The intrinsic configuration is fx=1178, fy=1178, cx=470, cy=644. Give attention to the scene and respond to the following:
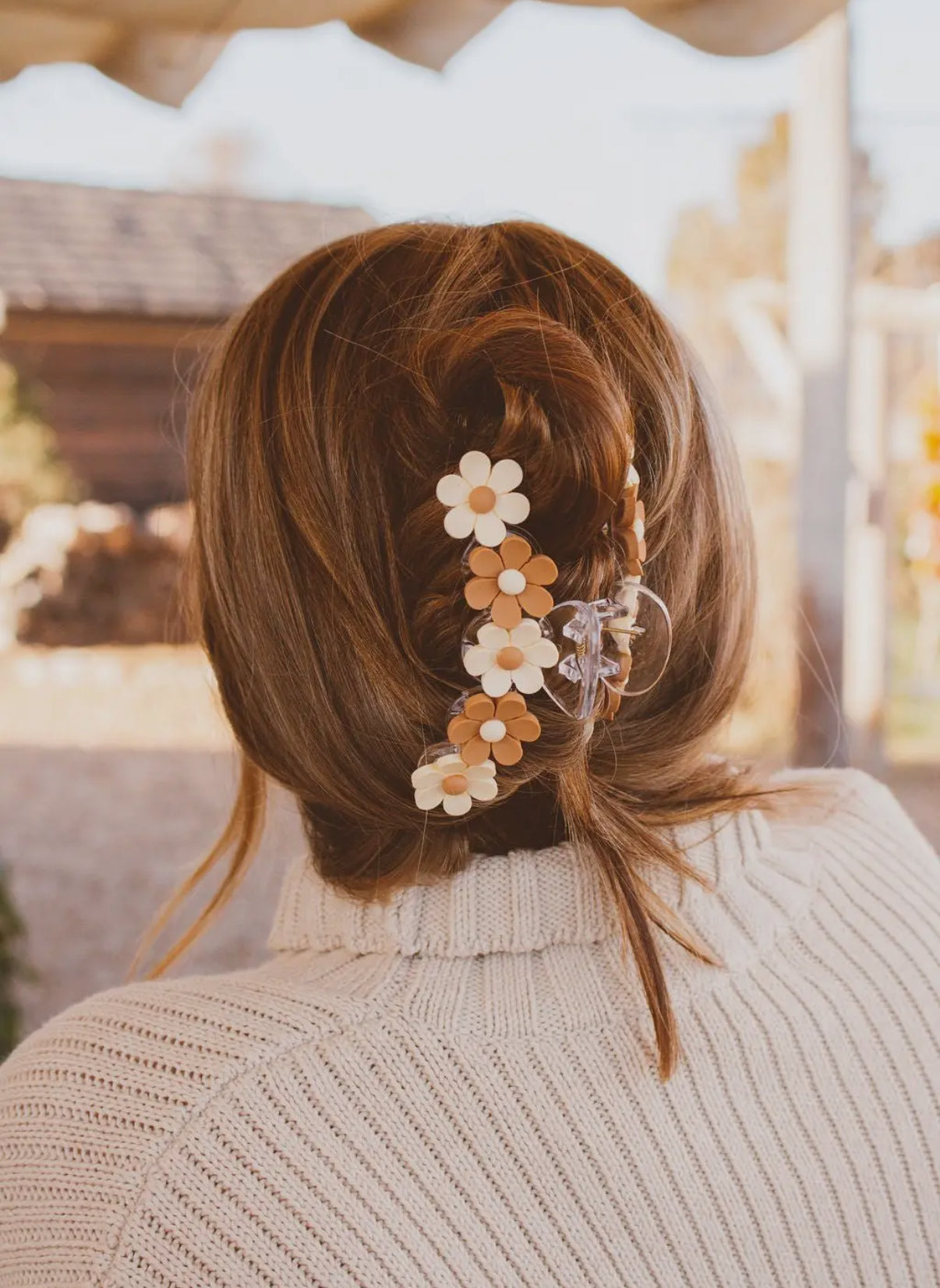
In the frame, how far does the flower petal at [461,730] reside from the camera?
24.7 inches

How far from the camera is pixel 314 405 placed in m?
0.65

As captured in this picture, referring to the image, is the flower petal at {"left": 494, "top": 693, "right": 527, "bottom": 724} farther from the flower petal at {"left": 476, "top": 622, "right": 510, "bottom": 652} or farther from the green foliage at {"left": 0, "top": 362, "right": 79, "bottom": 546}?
the green foliage at {"left": 0, "top": 362, "right": 79, "bottom": 546}

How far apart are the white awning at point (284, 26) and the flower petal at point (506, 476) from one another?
35.9 inches

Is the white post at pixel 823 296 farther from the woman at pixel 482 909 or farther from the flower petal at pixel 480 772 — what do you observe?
the flower petal at pixel 480 772

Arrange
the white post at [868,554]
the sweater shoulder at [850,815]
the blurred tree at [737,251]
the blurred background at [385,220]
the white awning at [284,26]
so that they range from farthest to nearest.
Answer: the blurred tree at [737,251]
the white post at [868,554]
the blurred background at [385,220]
the white awning at [284,26]
the sweater shoulder at [850,815]

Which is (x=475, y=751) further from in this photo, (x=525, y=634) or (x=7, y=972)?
(x=7, y=972)

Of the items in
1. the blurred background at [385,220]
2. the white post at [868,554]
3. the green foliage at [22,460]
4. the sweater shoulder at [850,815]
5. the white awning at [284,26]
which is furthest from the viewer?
the green foliage at [22,460]

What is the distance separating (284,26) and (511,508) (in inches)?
38.8

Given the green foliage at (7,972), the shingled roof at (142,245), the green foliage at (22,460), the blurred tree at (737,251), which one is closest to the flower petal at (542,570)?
the green foliage at (7,972)

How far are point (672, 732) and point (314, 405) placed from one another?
0.29 m

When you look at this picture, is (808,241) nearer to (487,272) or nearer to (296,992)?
(487,272)

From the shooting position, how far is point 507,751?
0.64m

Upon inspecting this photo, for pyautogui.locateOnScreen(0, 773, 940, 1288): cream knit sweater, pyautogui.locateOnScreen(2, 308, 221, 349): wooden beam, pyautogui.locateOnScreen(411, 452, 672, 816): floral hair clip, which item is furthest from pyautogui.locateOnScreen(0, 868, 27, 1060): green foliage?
pyautogui.locateOnScreen(2, 308, 221, 349): wooden beam

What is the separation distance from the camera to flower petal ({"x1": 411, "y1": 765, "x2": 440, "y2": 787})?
0.63 meters
